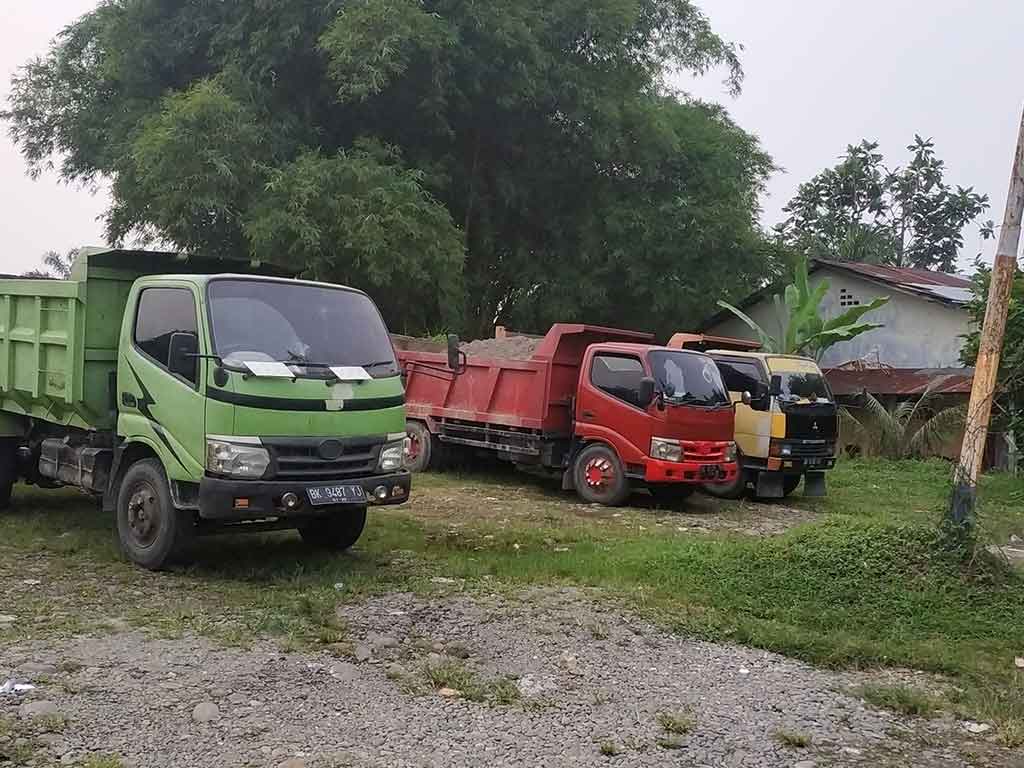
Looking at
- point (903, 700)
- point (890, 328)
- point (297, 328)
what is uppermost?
point (890, 328)

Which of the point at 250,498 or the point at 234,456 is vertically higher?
the point at 234,456

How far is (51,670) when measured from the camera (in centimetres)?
511

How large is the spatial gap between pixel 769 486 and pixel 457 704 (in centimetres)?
881

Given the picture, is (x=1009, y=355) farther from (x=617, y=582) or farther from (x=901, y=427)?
(x=617, y=582)

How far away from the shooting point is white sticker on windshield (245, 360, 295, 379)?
21.7ft

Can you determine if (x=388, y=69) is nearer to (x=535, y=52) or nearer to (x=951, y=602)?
(x=535, y=52)

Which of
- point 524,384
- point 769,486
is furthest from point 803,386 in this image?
point 524,384

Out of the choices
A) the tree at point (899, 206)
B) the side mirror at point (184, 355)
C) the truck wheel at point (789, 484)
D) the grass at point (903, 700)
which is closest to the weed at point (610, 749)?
the grass at point (903, 700)

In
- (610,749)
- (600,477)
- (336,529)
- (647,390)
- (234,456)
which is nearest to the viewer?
(610,749)

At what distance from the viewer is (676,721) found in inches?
186

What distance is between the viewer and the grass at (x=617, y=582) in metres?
5.94

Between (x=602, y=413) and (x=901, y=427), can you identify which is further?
(x=901, y=427)

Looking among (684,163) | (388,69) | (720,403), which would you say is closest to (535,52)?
(388,69)

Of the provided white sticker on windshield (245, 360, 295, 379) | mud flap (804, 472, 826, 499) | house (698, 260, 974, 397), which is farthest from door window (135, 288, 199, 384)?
house (698, 260, 974, 397)
